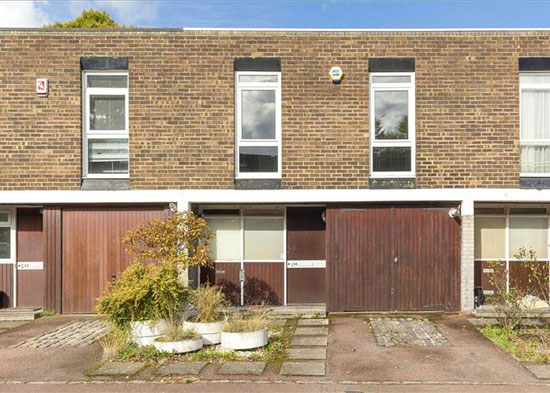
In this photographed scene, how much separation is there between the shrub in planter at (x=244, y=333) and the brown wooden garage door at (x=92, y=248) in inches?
157

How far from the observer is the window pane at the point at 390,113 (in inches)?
463

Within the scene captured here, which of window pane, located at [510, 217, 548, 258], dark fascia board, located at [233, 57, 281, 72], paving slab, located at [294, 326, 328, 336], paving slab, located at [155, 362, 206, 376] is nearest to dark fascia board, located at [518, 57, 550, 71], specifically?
window pane, located at [510, 217, 548, 258]

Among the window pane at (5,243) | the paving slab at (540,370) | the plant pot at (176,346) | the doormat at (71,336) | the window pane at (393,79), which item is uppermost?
the window pane at (393,79)

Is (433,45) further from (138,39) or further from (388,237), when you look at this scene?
(138,39)

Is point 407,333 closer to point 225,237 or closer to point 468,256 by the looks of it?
point 468,256

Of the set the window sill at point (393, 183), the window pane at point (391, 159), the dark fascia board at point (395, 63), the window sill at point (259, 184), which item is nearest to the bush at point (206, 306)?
the window sill at point (259, 184)

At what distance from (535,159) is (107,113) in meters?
9.42

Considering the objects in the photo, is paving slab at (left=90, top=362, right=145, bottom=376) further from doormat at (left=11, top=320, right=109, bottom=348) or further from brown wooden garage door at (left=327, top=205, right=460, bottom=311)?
brown wooden garage door at (left=327, top=205, right=460, bottom=311)

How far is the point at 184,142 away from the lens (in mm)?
11680

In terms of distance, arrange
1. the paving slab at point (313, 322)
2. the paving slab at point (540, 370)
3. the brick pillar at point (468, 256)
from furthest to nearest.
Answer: the brick pillar at point (468, 256) → the paving slab at point (313, 322) → the paving slab at point (540, 370)

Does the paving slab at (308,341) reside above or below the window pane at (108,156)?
below

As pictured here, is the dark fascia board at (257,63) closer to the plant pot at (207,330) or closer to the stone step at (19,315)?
the plant pot at (207,330)

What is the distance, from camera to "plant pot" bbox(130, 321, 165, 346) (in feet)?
28.1

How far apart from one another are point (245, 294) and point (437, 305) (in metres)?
4.25
